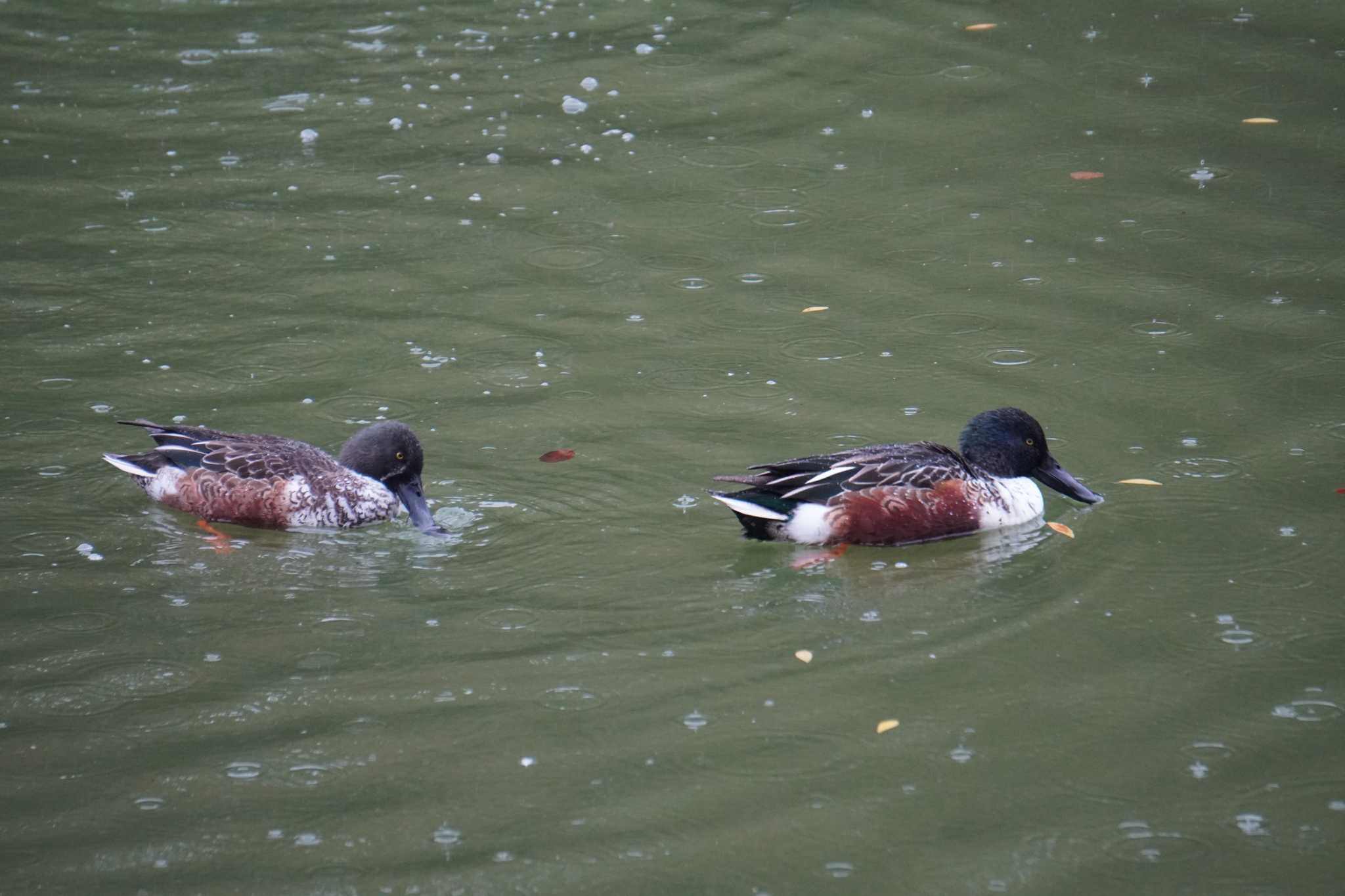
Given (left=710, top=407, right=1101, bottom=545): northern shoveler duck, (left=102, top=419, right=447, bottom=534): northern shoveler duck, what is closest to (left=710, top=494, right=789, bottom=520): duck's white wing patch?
(left=710, top=407, right=1101, bottom=545): northern shoveler duck

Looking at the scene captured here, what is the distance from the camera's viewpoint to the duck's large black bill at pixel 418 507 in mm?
7469

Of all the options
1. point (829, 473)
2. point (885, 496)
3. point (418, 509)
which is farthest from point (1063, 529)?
point (418, 509)

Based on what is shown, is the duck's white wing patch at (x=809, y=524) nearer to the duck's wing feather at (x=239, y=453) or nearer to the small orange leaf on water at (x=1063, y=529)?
the small orange leaf on water at (x=1063, y=529)

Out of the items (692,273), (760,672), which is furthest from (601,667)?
(692,273)

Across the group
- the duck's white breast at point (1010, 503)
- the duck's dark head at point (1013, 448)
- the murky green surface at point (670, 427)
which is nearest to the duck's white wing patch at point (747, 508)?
the murky green surface at point (670, 427)

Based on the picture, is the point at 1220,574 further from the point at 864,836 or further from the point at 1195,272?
the point at 1195,272

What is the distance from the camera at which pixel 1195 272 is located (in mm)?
10273

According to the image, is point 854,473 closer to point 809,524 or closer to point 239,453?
point 809,524

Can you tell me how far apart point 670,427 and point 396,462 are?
164 cm

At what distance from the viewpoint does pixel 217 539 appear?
7.56 m

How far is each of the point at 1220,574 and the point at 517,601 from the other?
3.16 meters

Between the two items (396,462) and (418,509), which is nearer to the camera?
(418,509)

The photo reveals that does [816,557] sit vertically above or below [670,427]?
below

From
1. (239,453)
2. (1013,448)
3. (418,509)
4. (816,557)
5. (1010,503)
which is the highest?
(239,453)
